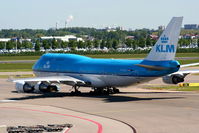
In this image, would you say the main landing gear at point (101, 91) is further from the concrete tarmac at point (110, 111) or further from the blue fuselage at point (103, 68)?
the blue fuselage at point (103, 68)

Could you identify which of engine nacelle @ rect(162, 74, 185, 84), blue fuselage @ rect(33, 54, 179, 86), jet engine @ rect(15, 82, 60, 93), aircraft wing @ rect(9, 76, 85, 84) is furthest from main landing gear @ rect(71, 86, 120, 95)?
engine nacelle @ rect(162, 74, 185, 84)

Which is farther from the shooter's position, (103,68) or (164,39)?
(103,68)

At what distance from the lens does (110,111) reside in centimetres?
4256

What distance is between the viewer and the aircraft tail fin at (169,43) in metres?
48.0

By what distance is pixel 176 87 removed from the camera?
65.1 m

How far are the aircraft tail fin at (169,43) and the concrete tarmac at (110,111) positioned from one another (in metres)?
4.27

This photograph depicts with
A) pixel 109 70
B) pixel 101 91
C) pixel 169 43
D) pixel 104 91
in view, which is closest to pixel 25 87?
pixel 101 91

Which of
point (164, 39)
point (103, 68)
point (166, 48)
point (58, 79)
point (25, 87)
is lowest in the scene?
point (25, 87)

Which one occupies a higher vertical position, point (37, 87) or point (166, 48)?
point (166, 48)

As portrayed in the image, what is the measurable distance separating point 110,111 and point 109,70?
39.3 ft

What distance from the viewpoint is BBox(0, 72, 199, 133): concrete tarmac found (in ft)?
114

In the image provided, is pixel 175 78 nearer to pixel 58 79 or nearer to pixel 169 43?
pixel 169 43

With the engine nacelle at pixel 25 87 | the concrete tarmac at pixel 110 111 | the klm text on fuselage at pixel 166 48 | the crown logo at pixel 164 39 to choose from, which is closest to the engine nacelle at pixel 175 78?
the concrete tarmac at pixel 110 111

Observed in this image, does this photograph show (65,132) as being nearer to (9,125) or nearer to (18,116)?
(9,125)
